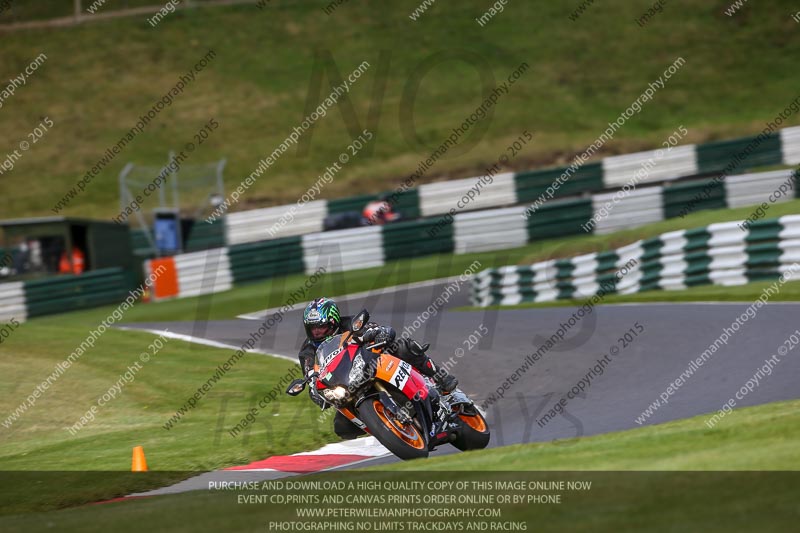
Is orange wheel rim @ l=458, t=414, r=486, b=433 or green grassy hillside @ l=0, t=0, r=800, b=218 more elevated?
green grassy hillside @ l=0, t=0, r=800, b=218

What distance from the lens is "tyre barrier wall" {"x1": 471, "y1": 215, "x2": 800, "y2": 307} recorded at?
16.6 meters

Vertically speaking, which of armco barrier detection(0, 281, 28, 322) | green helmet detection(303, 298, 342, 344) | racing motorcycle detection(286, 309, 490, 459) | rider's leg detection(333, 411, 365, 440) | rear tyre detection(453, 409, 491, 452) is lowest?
armco barrier detection(0, 281, 28, 322)

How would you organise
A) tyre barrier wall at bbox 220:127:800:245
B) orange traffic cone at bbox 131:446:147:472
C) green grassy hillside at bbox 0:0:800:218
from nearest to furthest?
orange traffic cone at bbox 131:446:147:472 → tyre barrier wall at bbox 220:127:800:245 → green grassy hillside at bbox 0:0:800:218

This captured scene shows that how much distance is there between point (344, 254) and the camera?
1054 inches

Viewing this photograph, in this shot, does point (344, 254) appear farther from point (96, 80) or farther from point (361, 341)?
point (96, 80)

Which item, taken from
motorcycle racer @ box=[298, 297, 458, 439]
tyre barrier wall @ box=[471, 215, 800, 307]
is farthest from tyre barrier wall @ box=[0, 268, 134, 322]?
motorcycle racer @ box=[298, 297, 458, 439]

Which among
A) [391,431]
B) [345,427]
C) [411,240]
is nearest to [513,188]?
[411,240]

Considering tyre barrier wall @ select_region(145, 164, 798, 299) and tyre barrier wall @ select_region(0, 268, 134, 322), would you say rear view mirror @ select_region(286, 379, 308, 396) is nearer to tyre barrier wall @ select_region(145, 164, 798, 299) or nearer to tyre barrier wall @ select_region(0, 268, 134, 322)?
tyre barrier wall @ select_region(145, 164, 798, 299)

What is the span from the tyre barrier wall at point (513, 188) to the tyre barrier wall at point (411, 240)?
372 centimetres

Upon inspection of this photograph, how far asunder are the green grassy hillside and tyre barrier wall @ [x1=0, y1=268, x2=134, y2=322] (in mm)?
9680

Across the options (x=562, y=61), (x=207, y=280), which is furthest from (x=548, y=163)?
(x=207, y=280)

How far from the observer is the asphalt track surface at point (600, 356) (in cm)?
1069

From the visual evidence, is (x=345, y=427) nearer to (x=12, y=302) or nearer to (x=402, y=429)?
(x=402, y=429)

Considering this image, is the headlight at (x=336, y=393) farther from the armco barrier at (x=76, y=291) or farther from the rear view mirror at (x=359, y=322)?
the armco barrier at (x=76, y=291)
